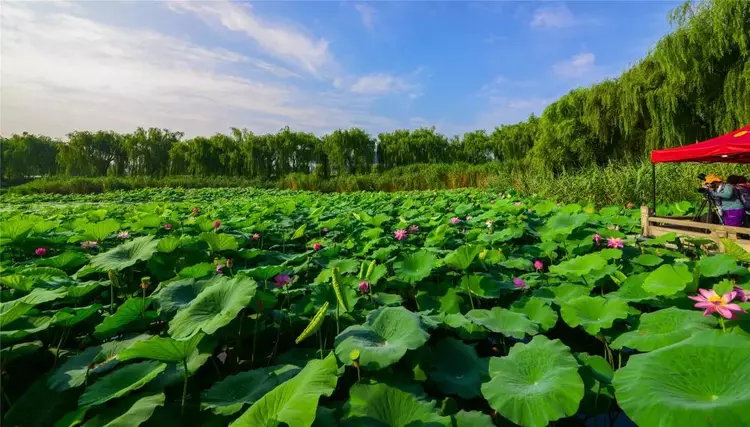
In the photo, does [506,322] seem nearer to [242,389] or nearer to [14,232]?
[242,389]

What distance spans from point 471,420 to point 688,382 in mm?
466

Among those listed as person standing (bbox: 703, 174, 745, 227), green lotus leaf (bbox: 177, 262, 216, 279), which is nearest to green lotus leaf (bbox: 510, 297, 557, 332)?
green lotus leaf (bbox: 177, 262, 216, 279)

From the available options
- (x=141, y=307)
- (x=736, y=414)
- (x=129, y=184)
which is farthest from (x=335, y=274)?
(x=129, y=184)

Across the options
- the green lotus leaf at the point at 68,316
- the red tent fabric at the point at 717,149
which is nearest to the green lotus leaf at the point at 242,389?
the green lotus leaf at the point at 68,316

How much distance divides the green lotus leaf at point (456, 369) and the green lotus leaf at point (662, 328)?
0.43m

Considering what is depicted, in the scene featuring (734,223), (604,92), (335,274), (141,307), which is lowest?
(734,223)

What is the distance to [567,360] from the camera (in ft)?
3.33

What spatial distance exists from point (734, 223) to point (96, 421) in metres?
5.54

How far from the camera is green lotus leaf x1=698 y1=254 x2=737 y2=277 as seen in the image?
1656mm

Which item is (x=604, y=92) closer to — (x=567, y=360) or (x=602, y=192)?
(x=602, y=192)

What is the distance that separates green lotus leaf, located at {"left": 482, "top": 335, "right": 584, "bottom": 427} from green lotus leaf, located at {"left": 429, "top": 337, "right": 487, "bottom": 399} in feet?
0.26

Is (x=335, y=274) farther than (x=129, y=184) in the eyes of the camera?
No

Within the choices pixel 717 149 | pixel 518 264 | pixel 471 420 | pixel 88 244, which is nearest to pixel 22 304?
pixel 471 420

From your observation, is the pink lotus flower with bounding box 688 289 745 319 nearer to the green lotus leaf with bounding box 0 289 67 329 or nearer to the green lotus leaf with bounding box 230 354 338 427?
the green lotus leaf with bounding box 230 354 338 427
